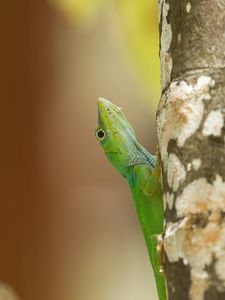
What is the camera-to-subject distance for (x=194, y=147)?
122 cm

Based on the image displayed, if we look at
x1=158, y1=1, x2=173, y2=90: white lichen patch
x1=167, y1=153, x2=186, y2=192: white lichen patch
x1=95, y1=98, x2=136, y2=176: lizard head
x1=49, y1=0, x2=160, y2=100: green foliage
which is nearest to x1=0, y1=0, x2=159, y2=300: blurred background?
x1=95, y1=98, x2=136, y2=176: lizard head

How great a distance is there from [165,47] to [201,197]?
0.31 m

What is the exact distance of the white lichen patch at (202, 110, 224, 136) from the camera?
121cm

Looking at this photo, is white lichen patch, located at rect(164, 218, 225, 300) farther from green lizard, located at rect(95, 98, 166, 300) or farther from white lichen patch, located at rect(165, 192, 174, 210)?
green lizard, located at rect(95, 98, 166, 300)

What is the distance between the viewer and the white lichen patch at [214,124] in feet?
3.96

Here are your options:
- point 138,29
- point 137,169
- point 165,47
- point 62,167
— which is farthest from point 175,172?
point 62,167

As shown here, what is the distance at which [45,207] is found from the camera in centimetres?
423

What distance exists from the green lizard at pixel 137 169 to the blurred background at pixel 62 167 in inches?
62.3

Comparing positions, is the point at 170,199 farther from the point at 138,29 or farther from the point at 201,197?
the point at 138,29

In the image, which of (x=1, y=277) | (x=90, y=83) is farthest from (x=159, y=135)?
(x=90, y=83)

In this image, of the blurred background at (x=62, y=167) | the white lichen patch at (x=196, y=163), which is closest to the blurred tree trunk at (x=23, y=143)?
the blurred background at (x=62, y=167)

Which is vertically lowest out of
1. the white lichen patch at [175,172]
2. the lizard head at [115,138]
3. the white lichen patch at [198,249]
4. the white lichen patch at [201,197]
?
the white lichen patch at [198,249]

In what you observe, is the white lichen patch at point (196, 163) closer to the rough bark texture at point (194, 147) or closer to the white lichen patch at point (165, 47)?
the rough bark texture at point (194, 147)

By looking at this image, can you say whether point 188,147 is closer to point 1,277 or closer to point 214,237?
point 214,237
